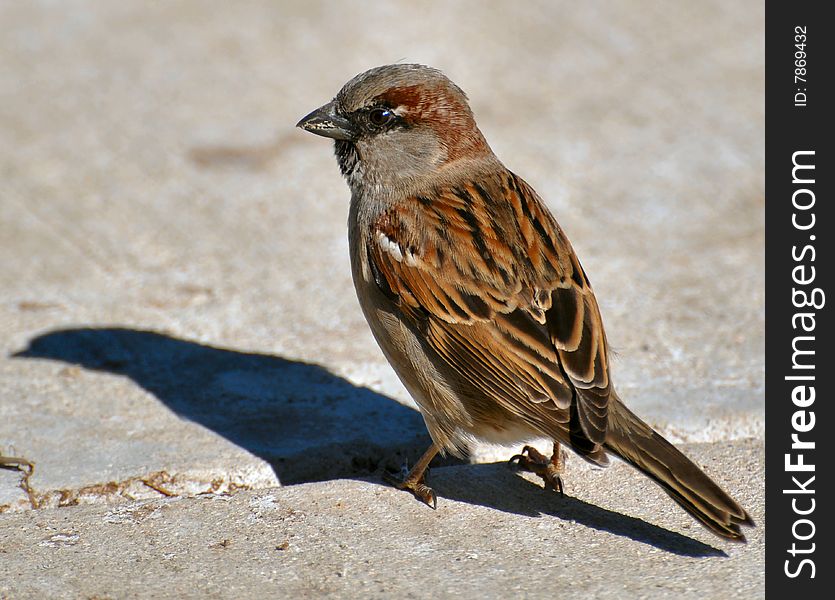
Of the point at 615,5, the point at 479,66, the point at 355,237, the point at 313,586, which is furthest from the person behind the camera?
the point at 615,5

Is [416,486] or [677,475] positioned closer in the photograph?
[677,475]

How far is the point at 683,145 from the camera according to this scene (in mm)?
6793

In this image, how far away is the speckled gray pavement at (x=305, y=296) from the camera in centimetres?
341

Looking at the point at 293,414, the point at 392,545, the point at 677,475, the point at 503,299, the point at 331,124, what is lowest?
the point at 392,545

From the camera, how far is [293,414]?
4387 mm

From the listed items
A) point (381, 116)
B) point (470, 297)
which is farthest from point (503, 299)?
point (381, 116)

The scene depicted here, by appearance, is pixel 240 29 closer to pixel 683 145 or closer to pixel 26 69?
pixel 26 69

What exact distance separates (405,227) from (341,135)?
0.53 meters

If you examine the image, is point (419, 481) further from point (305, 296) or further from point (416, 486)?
point (305, 296)
